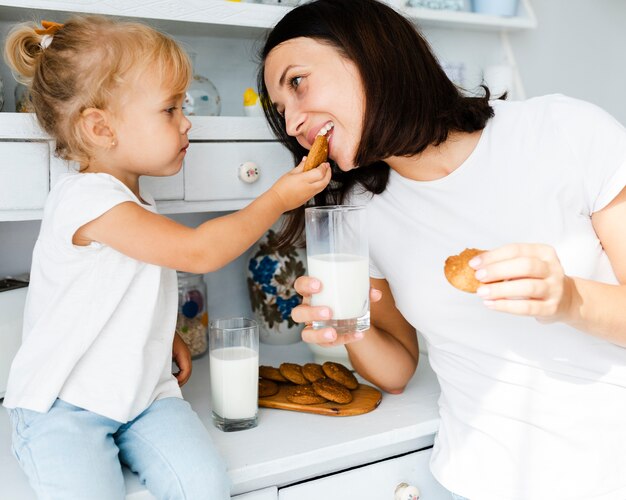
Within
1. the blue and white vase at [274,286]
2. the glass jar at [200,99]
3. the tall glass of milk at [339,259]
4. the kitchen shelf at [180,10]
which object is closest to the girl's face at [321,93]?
the tall glass of milk at [339,259]

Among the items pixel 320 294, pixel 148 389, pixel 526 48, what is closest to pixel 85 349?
pixel 148 389

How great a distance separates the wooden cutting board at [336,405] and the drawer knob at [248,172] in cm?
44

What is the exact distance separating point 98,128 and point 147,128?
0.27ft

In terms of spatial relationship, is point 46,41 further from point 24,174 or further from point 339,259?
point 339,259

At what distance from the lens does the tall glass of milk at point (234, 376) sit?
1152 millimetres

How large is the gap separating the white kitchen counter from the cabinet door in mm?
16

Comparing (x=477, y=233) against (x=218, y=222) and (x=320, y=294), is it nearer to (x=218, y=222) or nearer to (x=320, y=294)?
(x=320, y=294)

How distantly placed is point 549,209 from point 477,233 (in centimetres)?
12

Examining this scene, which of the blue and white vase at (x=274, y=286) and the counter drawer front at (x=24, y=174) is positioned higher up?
the counter drawer front at (x=24, y=174)

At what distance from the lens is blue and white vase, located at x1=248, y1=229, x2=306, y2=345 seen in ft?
5.54

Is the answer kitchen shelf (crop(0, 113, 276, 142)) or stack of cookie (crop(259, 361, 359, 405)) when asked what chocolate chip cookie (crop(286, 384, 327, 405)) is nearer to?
stack of cookie (crop(259, 361, 359, 405))

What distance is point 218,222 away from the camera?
41.6 inches

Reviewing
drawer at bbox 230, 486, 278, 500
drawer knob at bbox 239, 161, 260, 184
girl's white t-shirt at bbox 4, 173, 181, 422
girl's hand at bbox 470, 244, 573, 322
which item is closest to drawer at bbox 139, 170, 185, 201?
drawer knob at bbox 239, 161, 260, 184

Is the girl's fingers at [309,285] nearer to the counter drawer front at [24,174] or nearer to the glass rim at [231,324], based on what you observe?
the glass rim at [231,324]
